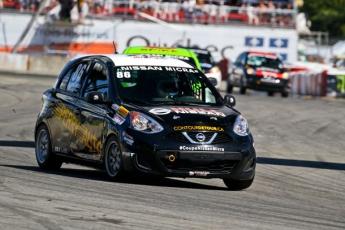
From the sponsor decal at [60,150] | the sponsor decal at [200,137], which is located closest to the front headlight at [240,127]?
the sponsor decal at [200,137]

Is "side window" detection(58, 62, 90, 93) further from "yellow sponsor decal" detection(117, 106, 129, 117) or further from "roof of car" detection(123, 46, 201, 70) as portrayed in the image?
"roof of car" detection(123, 46, 201, 70)

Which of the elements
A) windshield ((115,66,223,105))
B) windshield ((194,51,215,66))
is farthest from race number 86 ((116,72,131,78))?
windshield ((194,51,215,66))

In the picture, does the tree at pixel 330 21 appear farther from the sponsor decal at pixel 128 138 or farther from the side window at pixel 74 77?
the sponsor decal at pixel 128 138

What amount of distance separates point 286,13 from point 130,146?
1600 inches

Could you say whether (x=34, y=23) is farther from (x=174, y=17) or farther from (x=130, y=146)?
(x=130, y=146)

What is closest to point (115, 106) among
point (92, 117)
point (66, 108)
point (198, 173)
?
point (92, 117)

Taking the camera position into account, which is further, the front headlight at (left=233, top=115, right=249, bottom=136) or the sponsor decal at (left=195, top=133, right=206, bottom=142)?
the front headlight at (left=233, top=115, right=249, bottom=136)

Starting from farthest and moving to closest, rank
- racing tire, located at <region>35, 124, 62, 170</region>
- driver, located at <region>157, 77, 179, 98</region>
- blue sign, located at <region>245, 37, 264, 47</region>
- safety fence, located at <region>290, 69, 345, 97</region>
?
blue sign, located at <region>245, 37, 264, 47</region>
safety fence, located at <region>290, 69, 345, 97</region>
racing tire, located at <region>35, 124, 62, 170</region>
driver, located at <region>157, 77, 179, 98</region>

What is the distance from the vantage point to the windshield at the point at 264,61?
107 feet

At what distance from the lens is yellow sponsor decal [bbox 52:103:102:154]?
32.5ft

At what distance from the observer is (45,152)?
434 inches

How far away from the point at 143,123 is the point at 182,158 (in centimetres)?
55

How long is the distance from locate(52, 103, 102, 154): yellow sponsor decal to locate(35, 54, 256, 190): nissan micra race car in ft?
0.04

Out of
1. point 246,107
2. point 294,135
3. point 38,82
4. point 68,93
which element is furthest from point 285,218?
point 38,82
